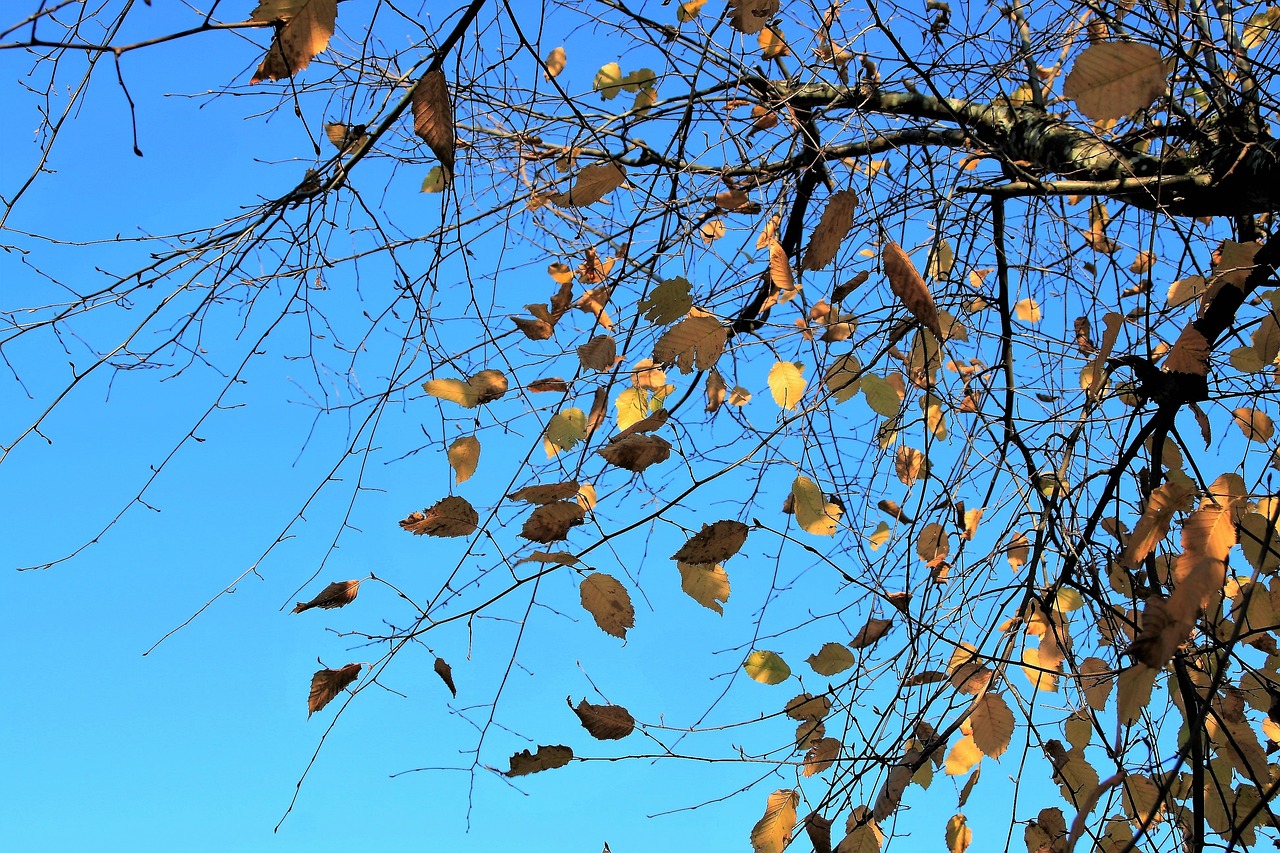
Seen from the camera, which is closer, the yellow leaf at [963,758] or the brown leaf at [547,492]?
the brown leaf at [547,492]

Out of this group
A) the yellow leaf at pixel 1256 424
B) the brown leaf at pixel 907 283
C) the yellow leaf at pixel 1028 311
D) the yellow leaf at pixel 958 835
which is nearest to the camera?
the brown leaf at pixel 907 283

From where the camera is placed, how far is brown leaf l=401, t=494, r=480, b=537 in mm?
1138

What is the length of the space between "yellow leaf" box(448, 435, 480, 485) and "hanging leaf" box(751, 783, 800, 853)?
0.62 meters

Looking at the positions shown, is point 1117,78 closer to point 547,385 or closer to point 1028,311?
point 547,385

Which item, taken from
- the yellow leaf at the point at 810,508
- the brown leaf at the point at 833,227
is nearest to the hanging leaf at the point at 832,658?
the yellow leaf at the point at 810,508

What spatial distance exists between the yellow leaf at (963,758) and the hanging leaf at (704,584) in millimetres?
419

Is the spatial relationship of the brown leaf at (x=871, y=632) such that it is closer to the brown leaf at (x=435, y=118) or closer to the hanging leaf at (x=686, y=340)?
the hanging leaf at (x=686, y=340)

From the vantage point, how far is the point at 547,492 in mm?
1099

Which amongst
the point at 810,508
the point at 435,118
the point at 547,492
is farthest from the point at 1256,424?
the point at 435,118

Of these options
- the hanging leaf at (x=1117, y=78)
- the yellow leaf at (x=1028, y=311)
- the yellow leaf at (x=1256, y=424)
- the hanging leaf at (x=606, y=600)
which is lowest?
the hanging leaf at (x=606, y=600)

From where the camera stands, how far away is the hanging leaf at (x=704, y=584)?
1231 millimetres

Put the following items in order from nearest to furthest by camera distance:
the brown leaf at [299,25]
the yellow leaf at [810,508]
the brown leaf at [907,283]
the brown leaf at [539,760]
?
the brown leaf at [299,25] → the brown leaf at [907,283] → the brown leaf at [539,760] → the yellow leaf at [810,508]

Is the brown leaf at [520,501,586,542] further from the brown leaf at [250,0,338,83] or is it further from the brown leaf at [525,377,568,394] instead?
the brown leaf at [250,0,338,83]

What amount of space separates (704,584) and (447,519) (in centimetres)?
35
